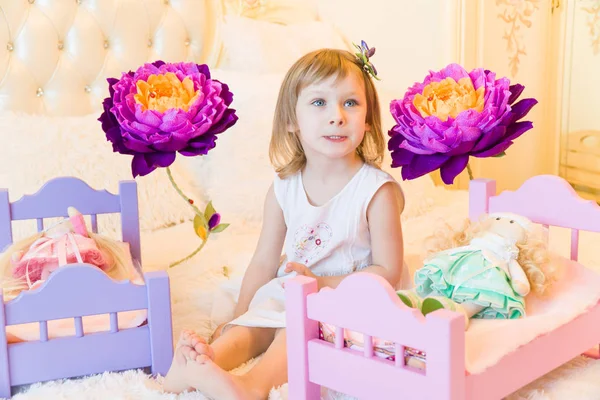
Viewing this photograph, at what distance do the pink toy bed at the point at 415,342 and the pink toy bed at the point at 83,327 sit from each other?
0.85 feet

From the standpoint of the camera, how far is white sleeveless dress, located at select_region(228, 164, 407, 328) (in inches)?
54.8

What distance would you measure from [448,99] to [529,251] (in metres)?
0.35

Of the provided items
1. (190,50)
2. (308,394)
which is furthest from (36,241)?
(190,50)

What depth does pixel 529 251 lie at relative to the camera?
116 cm

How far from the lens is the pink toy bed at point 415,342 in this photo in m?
0.88

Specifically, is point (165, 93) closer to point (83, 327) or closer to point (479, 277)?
point (83, 327)

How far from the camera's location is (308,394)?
105 cm

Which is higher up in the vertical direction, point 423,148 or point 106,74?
point 106,74

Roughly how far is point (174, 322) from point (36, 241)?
0.32m

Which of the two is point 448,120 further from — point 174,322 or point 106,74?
point 106,74

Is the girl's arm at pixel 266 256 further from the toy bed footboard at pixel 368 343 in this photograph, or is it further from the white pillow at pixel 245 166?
the white pillow at pixel 245 166

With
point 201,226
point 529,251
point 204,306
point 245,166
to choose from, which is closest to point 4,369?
point 204,306

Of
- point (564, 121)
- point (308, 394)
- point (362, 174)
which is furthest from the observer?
point (564, 121)

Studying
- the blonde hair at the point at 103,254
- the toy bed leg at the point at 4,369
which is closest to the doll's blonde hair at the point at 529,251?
the blonde hair at the point at 103,254
